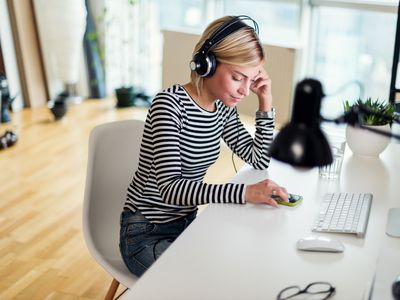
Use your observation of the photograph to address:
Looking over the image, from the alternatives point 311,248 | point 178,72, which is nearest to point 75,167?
point 178,72

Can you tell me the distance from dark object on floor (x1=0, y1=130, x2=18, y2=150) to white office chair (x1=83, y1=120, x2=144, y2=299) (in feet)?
7.53

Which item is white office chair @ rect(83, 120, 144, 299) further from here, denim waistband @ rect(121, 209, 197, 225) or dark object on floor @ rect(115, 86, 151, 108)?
dark object on floor @ rect(115, 86, 151, 108)

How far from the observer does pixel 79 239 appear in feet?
9.57

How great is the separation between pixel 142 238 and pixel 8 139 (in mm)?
2586

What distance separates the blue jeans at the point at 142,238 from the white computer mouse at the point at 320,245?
466mm

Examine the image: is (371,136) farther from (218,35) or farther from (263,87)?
→ (218,35)

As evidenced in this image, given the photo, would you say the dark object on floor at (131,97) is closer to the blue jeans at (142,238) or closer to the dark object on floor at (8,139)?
the dark object on floor at (8,139)

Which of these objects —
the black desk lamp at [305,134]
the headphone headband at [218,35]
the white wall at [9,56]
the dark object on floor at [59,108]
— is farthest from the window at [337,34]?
the black desk lamp at [305,134]

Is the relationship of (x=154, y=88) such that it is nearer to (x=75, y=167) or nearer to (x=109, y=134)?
(x=75, y=167)

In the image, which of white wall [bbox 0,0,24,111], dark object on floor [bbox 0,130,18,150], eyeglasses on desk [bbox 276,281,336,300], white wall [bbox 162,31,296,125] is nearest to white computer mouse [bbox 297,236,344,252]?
eyeglasses on desk [bbox 276,281,336,300]

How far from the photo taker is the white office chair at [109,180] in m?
1.92

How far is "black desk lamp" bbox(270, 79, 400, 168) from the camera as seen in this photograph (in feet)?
3.56

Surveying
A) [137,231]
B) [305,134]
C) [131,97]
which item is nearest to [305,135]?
[305,134]

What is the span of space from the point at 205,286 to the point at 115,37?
4.01 metres
